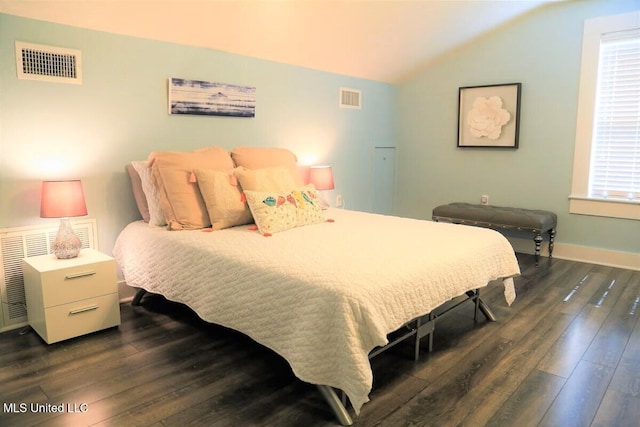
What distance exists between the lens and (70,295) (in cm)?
250

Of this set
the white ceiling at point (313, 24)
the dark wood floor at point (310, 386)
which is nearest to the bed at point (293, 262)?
the dark wood floor at point (310, 386)

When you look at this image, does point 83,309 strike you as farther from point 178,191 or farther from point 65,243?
point 178,191

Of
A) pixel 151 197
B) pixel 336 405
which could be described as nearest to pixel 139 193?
pixel 151 197

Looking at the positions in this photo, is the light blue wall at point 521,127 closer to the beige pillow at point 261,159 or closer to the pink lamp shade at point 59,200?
the beige pillow at point 261,159

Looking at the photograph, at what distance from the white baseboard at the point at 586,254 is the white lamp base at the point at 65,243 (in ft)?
13.3

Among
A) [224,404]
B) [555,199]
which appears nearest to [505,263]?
[224,404]

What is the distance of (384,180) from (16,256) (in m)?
3.83

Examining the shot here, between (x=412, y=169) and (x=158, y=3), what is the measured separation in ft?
11.4

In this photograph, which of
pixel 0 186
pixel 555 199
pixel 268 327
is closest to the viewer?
pixel 268 327

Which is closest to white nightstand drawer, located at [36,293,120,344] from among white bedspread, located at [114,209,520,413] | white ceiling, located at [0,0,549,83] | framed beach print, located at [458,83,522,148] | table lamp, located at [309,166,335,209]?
white bedspread, located at [114,209,520,413]

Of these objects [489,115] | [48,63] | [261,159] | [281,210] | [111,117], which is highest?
[48,63]

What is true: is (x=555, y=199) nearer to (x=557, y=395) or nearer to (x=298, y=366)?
(x=557, y=395)

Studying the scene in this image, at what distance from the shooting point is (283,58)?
398cm

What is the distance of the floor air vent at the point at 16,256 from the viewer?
8.64 ft
